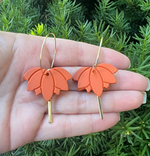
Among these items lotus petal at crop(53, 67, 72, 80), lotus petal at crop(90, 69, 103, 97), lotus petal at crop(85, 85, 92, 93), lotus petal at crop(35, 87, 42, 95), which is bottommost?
lotus petal at crop(35, 87, 42, 95)

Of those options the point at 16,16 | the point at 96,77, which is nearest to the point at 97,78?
the point at 96,77

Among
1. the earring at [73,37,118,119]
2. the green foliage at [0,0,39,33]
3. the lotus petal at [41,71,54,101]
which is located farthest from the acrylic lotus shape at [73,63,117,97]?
the green foliage at [0,0,39,33]

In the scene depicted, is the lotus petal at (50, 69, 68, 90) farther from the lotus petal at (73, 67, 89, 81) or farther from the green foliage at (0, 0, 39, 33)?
the green foliage at (0, 0, 39, 33)

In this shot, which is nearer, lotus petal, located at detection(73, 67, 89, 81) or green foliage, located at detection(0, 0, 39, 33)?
lotus petal, located at detection(73, 67, 89, 81)

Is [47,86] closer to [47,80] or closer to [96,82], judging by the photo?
[47,80]

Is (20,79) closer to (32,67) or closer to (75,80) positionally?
(32,67)

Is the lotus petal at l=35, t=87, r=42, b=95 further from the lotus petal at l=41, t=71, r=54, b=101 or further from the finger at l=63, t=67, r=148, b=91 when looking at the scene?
the finger at l=63, t=67, r=148, b=91

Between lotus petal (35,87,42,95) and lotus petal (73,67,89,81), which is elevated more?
lotus petal (73,67,89,81)
